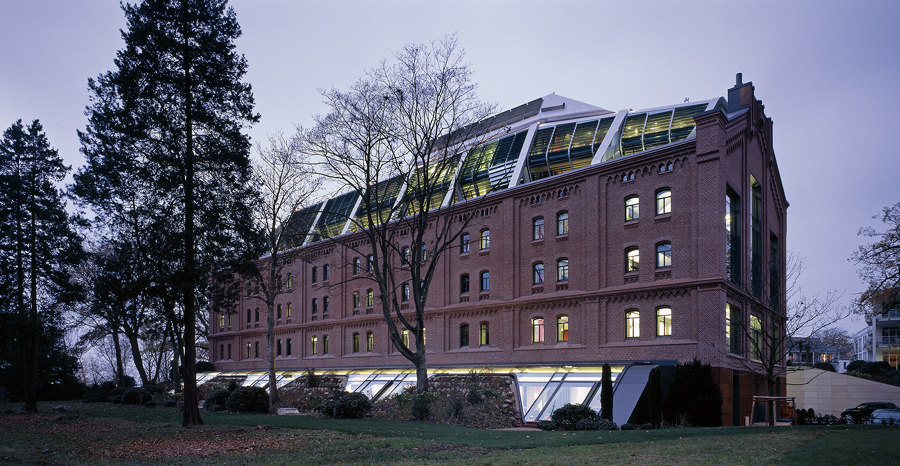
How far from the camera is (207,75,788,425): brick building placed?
31.8 m

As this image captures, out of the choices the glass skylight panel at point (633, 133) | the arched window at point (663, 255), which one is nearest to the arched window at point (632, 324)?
the arched window at point (663, 255)

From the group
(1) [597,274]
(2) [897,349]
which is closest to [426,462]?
(1) [597,274]

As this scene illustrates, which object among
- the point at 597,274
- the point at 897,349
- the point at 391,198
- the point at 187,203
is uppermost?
the point at 391,198

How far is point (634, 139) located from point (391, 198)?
1862 centimetres

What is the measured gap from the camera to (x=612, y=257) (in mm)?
35062

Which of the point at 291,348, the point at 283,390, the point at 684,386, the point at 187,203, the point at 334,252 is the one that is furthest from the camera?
the point at 291,348

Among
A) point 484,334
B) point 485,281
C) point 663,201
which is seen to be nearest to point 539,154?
point 485,281

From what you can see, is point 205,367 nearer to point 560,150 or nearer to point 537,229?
point 537,229

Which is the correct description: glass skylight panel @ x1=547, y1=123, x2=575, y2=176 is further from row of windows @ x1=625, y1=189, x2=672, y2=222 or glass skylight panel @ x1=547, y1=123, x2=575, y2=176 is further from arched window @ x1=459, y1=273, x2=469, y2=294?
arched window @ x1=459, y1=273, x2=469, y2=294

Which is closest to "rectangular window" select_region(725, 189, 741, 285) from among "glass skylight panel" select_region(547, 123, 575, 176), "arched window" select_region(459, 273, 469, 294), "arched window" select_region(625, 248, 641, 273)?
"arched window" select_region(625, 248, 641, 273)

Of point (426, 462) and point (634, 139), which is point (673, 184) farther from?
point (426, 462)

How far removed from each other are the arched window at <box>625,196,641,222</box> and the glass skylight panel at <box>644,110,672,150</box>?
285 cm

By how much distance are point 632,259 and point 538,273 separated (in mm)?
6028

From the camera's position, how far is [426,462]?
14.3 m
